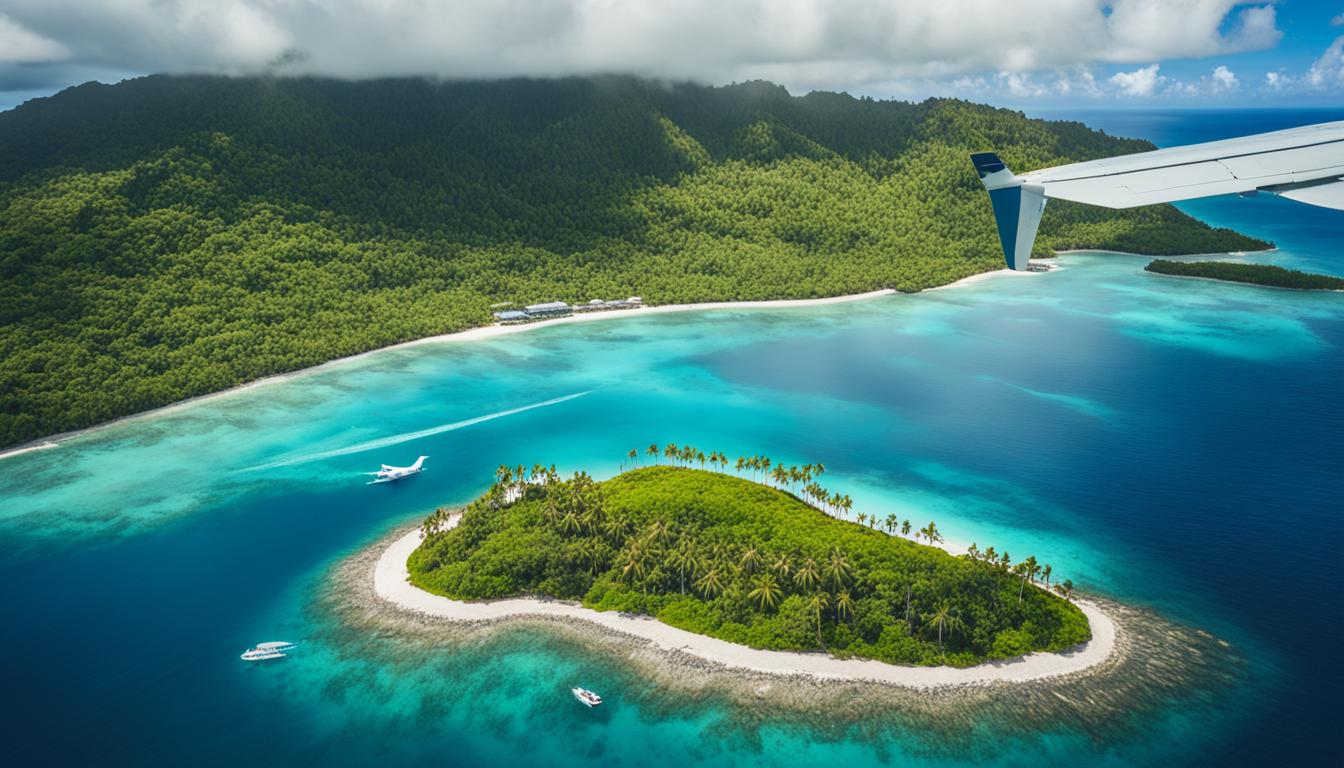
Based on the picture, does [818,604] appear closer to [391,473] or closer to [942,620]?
[942,620]

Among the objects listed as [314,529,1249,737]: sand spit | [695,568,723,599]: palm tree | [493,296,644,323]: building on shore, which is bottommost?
[314,529,1249,737]: sand spit

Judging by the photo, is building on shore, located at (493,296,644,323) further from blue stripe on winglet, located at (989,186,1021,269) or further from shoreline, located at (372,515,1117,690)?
blue stripe on winglet, located at (989,186,1021,269)

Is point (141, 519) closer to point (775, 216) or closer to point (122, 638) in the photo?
point (122, 638)

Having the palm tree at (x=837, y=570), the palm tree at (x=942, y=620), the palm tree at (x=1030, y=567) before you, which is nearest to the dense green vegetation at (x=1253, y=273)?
the palm tree at (x=1030, y=567)

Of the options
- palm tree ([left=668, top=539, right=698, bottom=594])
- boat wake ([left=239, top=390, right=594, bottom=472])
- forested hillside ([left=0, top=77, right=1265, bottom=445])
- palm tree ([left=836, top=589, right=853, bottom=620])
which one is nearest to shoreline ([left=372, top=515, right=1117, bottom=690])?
palm tree ([left=836, top=589, right=853, bottom=620])

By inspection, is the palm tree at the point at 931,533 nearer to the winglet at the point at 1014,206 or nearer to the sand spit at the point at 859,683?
the sand spit at the point at 859,683

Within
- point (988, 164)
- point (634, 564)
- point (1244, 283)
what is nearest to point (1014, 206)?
point (988, 164)

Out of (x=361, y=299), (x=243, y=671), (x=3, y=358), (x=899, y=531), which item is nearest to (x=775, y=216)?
(x=361, y=299)
